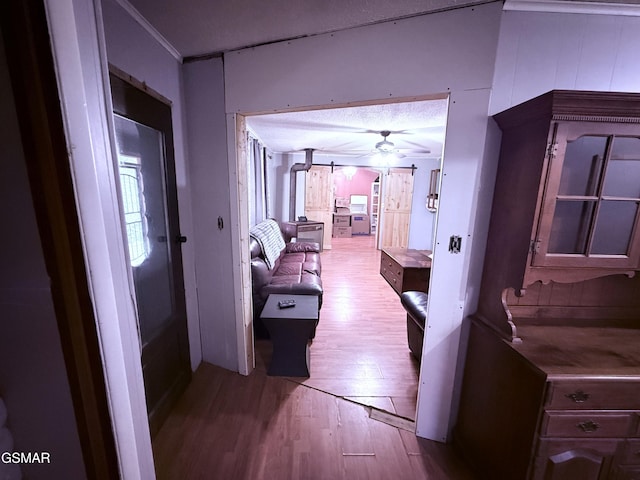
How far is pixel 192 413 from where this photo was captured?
1.76 m

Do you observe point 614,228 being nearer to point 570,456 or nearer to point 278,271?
point 570,456

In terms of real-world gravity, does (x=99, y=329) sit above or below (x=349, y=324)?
above

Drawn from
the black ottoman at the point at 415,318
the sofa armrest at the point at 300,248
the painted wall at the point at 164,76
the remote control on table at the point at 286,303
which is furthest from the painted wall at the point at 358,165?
the black ottoman at the point at 415,318

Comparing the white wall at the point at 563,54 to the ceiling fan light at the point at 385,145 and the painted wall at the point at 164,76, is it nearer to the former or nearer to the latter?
the painted wall at the point at 164,76

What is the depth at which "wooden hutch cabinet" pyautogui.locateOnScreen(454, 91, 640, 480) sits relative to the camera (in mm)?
996

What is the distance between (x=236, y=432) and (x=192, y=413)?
36 cm

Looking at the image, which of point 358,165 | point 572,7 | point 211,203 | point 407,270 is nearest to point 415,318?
point 407,270

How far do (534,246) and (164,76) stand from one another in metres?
2.23

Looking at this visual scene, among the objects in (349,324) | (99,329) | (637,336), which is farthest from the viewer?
(349,324)

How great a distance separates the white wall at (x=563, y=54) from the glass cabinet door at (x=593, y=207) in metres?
0.38

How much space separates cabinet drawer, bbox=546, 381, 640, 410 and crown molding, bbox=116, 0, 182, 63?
8.34 feet

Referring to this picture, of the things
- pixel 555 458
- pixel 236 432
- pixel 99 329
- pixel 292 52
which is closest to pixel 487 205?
pixel 555 458

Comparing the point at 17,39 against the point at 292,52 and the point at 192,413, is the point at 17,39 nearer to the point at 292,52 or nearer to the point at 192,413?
the point at 292,52

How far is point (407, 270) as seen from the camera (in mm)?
3570
